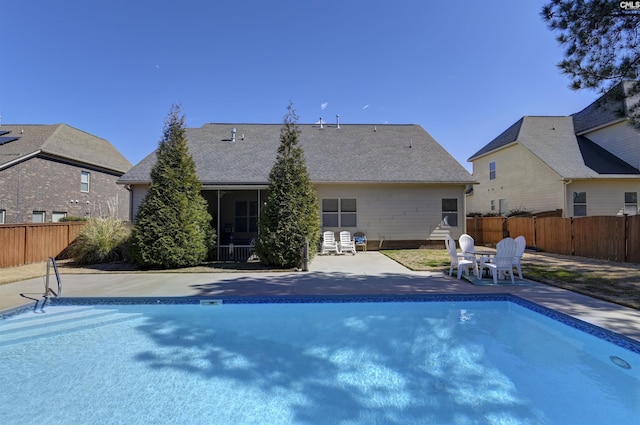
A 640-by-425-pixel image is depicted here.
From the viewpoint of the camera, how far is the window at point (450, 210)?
47.6 ft

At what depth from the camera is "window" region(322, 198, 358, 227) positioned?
14.3 meters

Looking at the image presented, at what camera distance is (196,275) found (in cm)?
864

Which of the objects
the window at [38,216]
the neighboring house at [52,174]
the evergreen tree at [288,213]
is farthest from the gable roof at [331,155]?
the window at [38,216]

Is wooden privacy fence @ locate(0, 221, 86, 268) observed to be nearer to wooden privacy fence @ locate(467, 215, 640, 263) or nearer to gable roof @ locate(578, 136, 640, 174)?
wooden privacy fence @ locate(467, 215, 640, 263)

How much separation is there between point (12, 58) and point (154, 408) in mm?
17622

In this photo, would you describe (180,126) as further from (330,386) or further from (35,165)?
(35,165)

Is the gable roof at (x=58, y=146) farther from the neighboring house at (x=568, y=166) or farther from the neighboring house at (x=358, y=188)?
the neighboring house at (x=568, y=166)

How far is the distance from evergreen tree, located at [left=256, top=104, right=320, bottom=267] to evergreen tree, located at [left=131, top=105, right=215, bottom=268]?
207 centimetres

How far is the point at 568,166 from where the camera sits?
16672 millimetres

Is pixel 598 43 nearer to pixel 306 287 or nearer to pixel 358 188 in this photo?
pixel 306 287

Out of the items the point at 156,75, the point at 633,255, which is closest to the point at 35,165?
the point at 156,75

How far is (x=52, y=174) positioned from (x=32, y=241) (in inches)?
378

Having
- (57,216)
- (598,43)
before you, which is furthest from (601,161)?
(57,216)

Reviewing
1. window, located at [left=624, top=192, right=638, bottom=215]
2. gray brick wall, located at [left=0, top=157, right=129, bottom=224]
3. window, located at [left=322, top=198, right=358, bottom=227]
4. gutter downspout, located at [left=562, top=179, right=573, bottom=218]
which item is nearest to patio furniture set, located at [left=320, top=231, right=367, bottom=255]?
window, located at [left=322, top=198, right=358, bottom=227]
